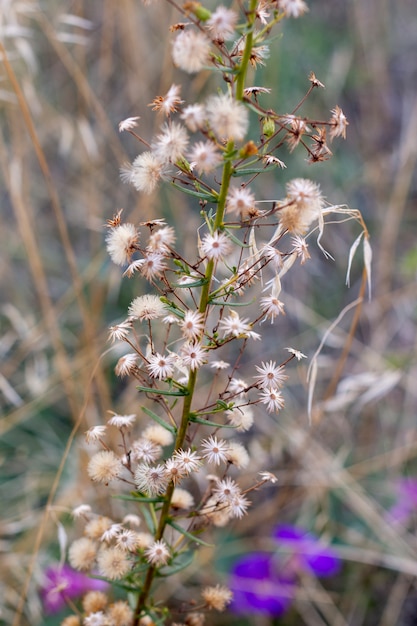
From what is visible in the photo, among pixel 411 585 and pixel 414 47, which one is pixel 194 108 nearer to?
pixel 411 585

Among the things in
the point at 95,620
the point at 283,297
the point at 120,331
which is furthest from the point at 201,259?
the point at 283,297

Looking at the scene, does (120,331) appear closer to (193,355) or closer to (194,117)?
(193,355)

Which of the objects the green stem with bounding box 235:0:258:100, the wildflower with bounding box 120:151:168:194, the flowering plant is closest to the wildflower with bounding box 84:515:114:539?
the flowering plant

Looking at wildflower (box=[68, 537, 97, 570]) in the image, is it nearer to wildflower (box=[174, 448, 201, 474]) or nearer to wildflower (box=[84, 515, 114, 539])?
wildflower (box=[84, 515, 114, 539])

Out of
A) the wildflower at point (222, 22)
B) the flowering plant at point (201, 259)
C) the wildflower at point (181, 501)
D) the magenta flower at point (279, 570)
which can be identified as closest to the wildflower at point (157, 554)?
the flowering plant at point (201, 259)

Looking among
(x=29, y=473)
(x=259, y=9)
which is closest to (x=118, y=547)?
(x=259, y=9)

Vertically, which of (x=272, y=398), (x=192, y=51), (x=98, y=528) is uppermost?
(x=192, y=51)
